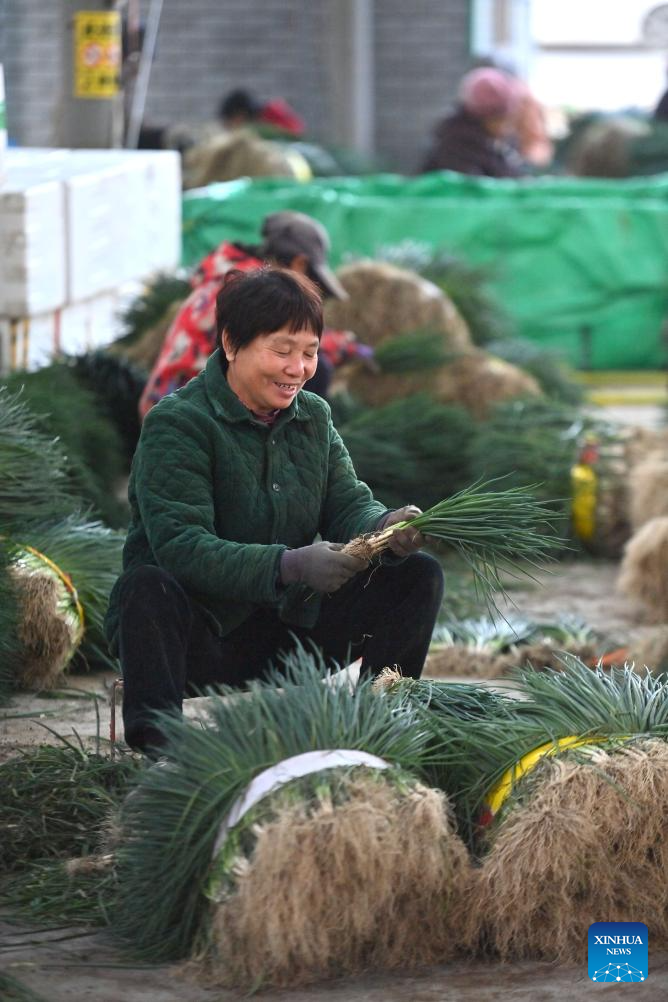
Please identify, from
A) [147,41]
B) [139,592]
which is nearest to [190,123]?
[147,41]

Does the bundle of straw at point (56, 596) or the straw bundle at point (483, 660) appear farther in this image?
the straw bundle at point (483, 660)

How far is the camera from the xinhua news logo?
2480mm

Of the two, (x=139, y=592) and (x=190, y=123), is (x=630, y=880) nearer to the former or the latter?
(x=139, y=592)

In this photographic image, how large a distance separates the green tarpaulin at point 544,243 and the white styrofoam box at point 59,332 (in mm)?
2126

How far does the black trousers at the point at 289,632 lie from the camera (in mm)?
2922

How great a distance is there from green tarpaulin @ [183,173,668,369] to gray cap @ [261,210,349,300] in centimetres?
373

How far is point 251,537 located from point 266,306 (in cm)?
41

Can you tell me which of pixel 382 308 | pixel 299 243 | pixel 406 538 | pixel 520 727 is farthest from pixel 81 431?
pixel 520 727

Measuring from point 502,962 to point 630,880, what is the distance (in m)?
0.22

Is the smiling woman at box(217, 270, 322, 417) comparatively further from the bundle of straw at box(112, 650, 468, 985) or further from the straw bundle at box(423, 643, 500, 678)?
the straw bundle at box(423, 643, 500, 678)

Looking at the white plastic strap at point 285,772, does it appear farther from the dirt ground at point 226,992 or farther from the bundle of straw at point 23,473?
the bundle of straw at point 23,473

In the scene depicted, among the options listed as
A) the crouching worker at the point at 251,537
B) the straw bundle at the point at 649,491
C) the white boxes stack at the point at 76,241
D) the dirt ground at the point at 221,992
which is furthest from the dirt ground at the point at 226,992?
the white boxes stack at the point at 76,241

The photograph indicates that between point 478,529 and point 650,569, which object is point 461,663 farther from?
point 478,529

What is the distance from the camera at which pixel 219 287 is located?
198 inches
